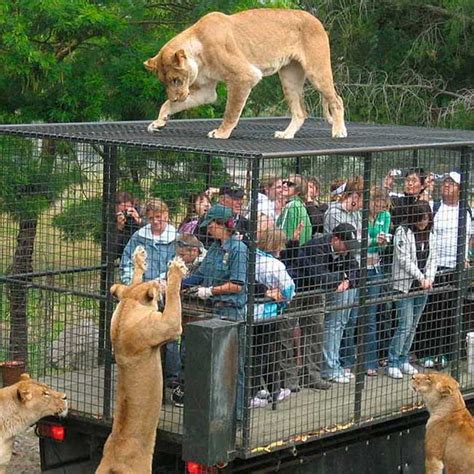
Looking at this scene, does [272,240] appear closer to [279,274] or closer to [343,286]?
[279,274]

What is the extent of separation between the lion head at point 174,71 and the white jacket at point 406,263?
1716 mm

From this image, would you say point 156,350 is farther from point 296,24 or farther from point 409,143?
point 296,24

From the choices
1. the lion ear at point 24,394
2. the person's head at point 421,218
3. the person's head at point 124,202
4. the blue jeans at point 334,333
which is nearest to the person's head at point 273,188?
the blue jeans at point 334,333

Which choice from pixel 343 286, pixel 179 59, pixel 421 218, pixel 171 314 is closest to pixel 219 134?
pixel 179 59

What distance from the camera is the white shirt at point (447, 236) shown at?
30.7ft

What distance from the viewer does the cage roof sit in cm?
776

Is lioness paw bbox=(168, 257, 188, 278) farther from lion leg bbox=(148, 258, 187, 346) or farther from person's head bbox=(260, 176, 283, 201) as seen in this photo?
person's head bbox=(260, 176, 283, 201)

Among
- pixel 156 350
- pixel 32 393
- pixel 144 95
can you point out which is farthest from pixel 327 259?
pixel 144 95

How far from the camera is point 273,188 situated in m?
8.77

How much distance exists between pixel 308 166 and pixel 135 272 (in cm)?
346

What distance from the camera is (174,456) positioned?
8.30m

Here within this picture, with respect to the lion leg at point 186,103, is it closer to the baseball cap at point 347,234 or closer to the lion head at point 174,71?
the lion head at point 174,71

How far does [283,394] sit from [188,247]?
Answer: 43.8 inches

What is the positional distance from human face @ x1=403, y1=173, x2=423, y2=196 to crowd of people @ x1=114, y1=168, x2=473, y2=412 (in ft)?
0.04
